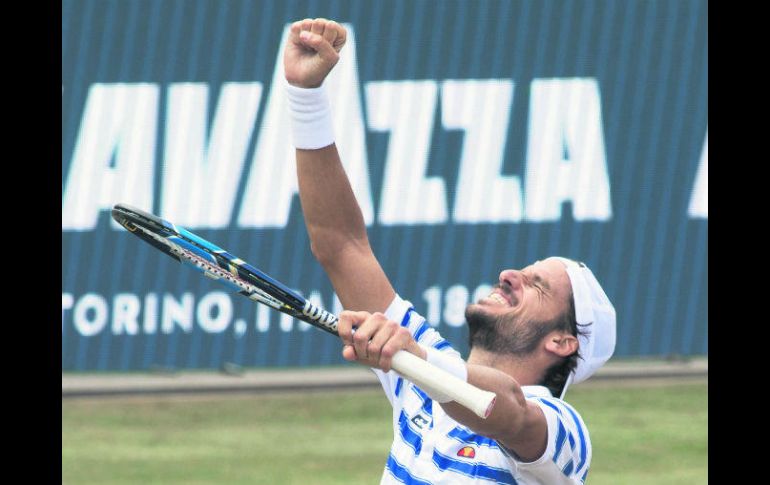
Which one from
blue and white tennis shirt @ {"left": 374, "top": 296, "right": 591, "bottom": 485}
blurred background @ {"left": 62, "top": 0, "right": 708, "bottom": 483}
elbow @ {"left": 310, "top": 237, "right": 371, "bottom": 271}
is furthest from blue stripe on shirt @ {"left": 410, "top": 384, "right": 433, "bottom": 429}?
blurred background @ {"left": 62, "top": 0, "right": 708, "bottom": 483}

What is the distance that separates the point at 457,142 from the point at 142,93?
2.69m

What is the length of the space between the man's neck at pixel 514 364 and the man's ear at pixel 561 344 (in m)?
0.07

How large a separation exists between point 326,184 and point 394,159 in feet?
23.2

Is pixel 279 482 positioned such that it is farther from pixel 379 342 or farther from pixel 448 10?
pixel 379 342

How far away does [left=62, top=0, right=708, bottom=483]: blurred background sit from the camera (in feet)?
43.1

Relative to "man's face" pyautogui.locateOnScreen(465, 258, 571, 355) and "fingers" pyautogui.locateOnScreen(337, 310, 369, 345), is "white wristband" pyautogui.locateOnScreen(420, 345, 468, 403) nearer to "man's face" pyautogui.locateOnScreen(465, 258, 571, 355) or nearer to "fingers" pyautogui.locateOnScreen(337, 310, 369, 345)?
"fingers" pyautogui.locateOnScreen(337, 310, 369, 345)

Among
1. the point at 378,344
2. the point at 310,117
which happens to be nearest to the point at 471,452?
the point at 378,344

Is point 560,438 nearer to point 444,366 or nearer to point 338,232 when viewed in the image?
point 444,366

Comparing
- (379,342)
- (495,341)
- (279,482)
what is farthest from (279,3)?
(379,342)

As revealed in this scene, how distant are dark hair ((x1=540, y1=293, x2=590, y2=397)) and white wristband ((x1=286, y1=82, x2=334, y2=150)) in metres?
1.17

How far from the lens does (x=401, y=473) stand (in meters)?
5.80

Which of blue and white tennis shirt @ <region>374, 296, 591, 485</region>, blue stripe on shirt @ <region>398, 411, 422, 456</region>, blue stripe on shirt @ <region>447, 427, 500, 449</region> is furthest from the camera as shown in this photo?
blue stripe on shirt @ <region>398, 411, 422, 456</region>

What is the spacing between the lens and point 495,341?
5949mm
